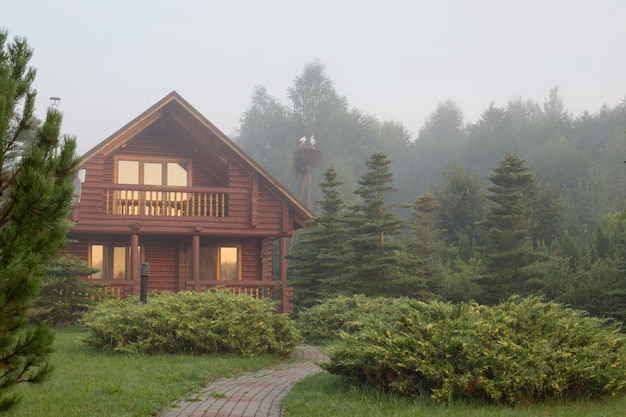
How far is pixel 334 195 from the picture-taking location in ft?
83.8

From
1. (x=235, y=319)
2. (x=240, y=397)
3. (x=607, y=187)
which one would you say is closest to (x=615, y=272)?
(x=235, y=319)

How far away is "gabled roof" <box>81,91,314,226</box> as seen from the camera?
21688mm

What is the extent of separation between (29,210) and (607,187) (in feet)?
170

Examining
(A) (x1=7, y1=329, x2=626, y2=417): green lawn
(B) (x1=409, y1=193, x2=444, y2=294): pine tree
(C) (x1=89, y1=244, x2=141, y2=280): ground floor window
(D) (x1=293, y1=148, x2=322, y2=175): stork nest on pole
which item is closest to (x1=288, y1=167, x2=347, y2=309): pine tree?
(B) (x1=409, y1=193, x2=444, y2=294): pine tree

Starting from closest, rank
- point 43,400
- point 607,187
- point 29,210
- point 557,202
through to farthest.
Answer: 1. point 29,210
2. point 43,400
3. point 557,202
4. point 607,187

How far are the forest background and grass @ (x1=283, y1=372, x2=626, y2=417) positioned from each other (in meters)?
10.5

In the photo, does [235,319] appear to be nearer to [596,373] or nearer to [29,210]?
[596,373]

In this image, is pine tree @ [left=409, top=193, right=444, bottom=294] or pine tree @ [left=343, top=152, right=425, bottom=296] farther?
pine tree @ [left=409, top=193, right=444, bottom=294]

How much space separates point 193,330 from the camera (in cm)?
1241

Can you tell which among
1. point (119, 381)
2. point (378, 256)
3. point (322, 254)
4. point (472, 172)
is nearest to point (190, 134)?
point (322, 254)

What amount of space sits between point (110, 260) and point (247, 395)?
16.8 metres

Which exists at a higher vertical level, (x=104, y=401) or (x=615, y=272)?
(x=615, y=272)

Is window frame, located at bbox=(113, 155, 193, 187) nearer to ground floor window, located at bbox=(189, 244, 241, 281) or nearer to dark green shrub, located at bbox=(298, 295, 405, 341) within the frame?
ground floor window, located at bbox=(189, 244, 241, 281)

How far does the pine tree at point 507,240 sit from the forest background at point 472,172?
0.34 ft
